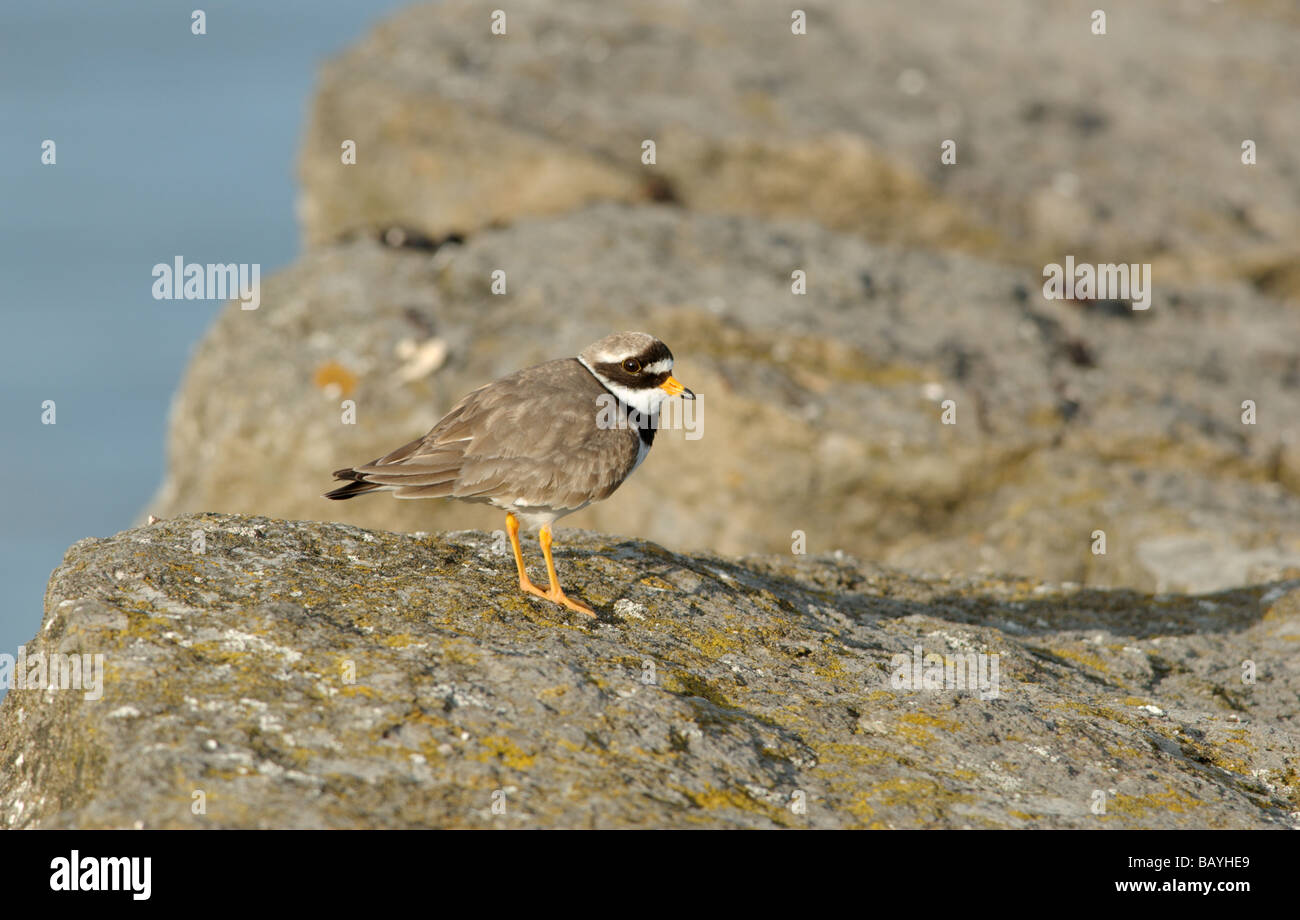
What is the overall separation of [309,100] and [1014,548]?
14.1 metres

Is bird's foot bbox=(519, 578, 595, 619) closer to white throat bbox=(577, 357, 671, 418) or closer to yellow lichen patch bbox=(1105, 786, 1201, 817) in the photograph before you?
white throat bbox=(577, 357, 671, 418)

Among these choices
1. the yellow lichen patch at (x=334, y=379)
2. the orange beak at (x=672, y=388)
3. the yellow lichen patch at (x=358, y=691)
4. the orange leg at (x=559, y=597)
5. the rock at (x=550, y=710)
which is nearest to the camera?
the rock at (x=550, y=710)

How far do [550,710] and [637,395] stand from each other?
11.6 feet

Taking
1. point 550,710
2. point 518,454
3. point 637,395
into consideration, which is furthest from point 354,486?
point 550,710

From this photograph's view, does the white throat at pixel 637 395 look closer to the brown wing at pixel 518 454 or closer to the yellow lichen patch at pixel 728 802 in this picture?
the brown wing at pixel 518 454

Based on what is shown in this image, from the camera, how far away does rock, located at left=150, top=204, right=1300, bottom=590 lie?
541 inches

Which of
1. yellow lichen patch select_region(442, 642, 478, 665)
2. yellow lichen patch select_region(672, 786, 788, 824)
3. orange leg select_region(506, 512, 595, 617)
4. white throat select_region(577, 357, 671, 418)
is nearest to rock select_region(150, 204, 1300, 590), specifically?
white throat select_region(577, 357, 671, 418)

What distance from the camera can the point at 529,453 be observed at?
341 inches

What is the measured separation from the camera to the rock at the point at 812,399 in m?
13.7

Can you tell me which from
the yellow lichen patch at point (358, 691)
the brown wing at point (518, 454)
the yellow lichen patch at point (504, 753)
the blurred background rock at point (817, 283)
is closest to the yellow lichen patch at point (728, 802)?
the yellow lichen patch at point (504, 753)

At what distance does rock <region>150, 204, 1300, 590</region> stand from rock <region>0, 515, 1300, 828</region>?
461cm

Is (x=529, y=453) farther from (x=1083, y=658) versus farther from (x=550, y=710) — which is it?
(x=1083, y=658)

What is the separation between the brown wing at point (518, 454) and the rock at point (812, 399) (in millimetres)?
5431

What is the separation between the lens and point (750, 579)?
30.9 ft
